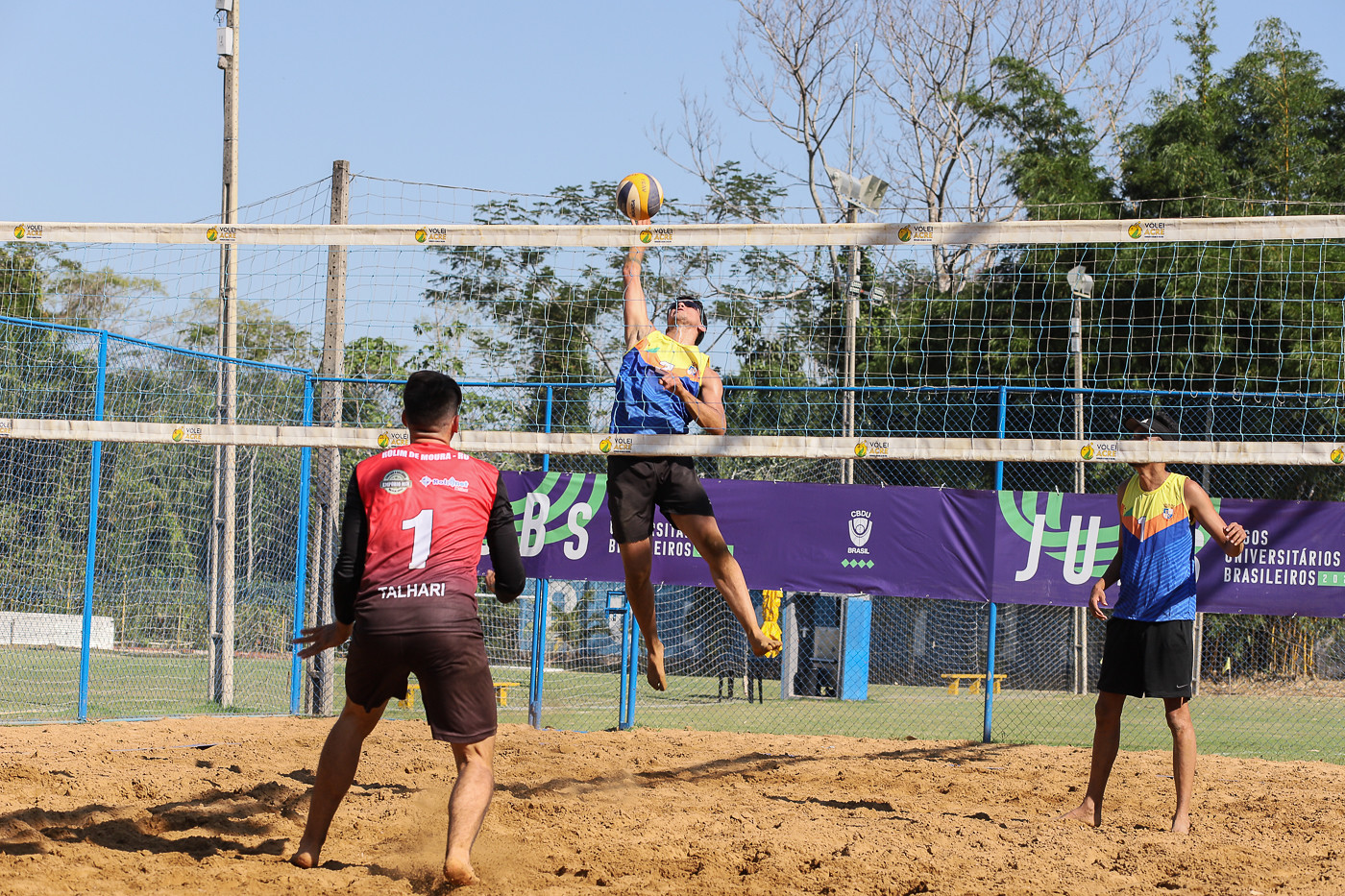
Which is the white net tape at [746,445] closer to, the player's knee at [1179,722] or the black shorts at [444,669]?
the player's knee at [1179,722]

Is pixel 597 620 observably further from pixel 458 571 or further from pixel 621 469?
pixel 458 571

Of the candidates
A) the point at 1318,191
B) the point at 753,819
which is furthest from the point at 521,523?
the point at 1318,191

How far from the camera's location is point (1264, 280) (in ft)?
50.8

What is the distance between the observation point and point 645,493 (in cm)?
619

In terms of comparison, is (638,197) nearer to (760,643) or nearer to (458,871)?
(760,643)

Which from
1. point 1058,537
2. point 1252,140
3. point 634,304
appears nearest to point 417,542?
point 634,304

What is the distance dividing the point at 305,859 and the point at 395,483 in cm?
154

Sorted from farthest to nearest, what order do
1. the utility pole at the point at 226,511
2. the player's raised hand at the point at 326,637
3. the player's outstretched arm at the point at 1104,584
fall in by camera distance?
the utility pole at the point at 226,511 < the player's outstretched arm at the point at 1104,584 < the player's raised hand at the point at 326,637

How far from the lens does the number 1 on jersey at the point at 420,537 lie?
4.18 m

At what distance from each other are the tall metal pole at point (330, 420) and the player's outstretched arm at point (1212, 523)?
22.7ft

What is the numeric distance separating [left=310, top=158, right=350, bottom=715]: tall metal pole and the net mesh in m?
0.19

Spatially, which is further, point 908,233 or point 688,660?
point 688,660

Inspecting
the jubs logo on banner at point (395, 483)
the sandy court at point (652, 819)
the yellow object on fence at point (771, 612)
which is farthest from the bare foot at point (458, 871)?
the yellow object on fence at point (771, 612)

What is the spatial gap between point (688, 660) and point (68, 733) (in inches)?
268
